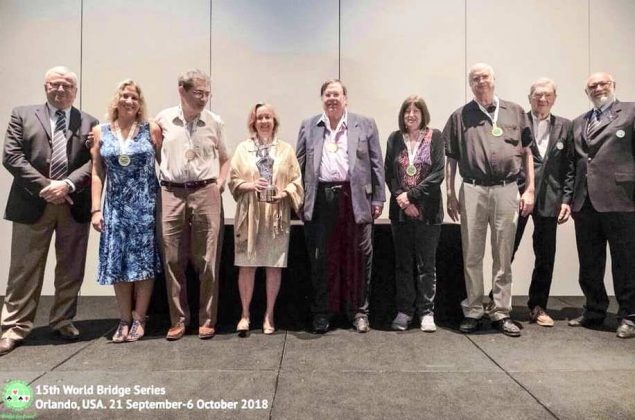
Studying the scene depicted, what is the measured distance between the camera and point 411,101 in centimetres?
288

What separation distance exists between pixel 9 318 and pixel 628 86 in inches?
215

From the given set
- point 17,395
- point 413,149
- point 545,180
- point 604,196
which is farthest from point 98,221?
point 604,196

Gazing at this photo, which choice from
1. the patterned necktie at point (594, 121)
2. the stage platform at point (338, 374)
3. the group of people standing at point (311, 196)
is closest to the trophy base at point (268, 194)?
the group of people standing at point (311, 196)

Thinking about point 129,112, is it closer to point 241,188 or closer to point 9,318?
point 241,188

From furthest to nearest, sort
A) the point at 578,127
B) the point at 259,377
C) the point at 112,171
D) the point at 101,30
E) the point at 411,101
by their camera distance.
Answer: the point at 101,30, the point at 578,127, the point at 411,101, the point at 112,171, the point at 259,377

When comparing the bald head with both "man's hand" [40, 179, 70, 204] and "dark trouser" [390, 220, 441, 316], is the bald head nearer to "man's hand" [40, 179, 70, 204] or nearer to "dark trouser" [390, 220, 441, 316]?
"dark trouser" [390, 220, 441, 316]

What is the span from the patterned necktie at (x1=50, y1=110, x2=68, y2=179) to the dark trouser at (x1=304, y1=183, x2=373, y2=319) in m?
1.50

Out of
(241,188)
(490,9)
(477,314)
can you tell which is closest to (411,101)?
(241,188)

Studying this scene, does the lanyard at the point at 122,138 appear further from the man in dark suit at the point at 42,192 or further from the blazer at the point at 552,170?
the blazer at the point at 552,170

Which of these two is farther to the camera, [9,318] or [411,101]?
[411,101]

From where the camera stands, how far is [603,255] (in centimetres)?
309

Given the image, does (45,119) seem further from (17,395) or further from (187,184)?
(17,395)

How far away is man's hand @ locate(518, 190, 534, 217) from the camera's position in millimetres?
2973

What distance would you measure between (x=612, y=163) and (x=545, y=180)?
0.41 meters
